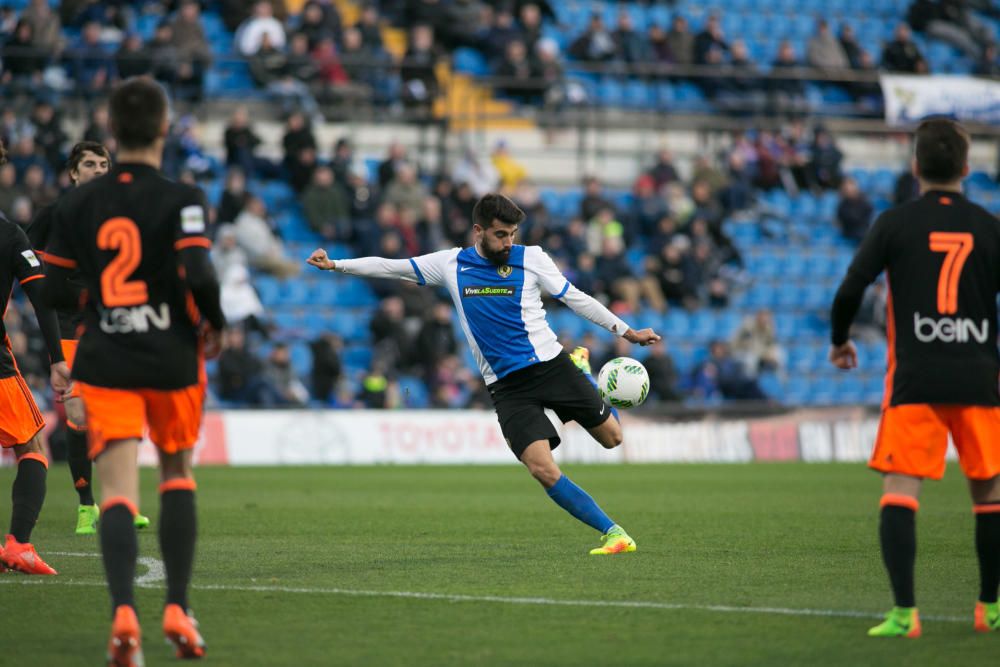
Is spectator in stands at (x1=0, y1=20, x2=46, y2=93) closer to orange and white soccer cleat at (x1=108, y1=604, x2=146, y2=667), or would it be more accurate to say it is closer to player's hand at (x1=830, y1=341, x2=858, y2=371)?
player's hand at (x1=830, y1=341, x2=858, y2=371)

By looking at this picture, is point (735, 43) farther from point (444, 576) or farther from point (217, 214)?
point (444, 576)

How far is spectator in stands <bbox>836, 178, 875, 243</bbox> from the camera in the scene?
2961 cm

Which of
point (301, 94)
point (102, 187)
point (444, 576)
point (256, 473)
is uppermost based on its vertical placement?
point (301, 94)

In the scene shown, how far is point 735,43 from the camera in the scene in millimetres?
30781

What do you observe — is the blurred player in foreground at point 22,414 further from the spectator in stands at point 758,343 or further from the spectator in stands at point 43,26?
the spectator in stands at point 758,343

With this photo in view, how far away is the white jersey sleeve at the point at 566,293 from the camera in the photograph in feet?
33.0

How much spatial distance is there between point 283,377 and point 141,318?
55.0 ft

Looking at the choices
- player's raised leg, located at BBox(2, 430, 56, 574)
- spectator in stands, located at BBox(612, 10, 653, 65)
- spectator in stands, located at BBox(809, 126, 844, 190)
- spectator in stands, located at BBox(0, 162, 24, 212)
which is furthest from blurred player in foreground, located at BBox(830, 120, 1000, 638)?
spectator in stands, located at BBox(809, 126, 844, 190)

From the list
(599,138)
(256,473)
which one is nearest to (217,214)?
(256,473)

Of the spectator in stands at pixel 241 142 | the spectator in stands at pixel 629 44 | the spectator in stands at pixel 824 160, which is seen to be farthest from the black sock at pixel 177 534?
the spectator in stands at pixel 824 160

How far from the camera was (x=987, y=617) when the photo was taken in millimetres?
6723

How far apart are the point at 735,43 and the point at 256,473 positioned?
15.6 metres

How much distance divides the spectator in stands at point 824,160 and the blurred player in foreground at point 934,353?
24065mm

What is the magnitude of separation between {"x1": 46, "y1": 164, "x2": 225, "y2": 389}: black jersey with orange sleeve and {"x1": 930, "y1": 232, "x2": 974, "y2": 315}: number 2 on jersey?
3.12m
